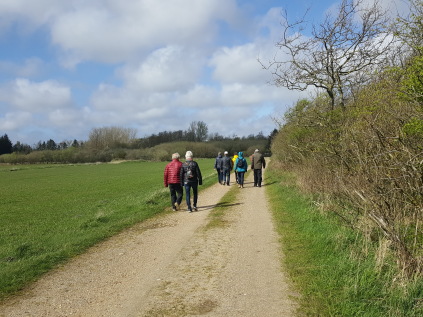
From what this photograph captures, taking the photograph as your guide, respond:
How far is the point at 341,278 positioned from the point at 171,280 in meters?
2.44

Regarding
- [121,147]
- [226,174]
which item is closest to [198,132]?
[121,147]

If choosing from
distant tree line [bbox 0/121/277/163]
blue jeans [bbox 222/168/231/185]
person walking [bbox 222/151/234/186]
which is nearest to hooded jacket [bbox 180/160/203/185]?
person walking [bbox 222/151/234/186]

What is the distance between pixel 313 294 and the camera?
4.52 m

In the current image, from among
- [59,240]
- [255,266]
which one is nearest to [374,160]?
[255,266]

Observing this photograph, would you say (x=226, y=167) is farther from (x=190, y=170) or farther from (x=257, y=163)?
(x=190, y=170)

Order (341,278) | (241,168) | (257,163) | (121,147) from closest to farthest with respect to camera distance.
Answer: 1. (341,278)
2. (257,163)
3. (241,168)
4. (121,147)

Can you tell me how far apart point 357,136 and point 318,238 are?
9.29ft

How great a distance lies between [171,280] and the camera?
5172 millimetres

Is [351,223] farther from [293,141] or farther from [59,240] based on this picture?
[293,141]

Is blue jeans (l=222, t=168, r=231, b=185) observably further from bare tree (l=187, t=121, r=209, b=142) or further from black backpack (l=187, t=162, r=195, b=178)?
bare tree (l=187, t=121, r=209, b=142)

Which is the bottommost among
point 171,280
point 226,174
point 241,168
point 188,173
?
point 171,280

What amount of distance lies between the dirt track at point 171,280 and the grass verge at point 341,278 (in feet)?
0.98

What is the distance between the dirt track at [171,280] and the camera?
4.29 metres

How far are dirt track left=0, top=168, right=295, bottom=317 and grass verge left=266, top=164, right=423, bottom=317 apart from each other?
0.30 metres
